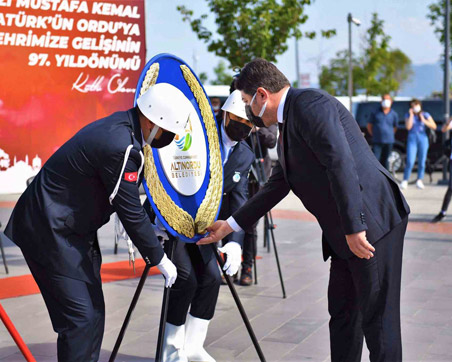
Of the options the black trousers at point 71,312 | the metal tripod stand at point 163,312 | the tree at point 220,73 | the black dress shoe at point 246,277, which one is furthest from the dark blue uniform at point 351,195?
the tree at point 220,73

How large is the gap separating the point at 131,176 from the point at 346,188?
0.99m

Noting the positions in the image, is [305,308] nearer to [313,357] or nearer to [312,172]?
[313,357]

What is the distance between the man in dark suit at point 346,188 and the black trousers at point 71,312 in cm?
115

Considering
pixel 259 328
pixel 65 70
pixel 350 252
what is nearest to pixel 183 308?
pixel 259 328

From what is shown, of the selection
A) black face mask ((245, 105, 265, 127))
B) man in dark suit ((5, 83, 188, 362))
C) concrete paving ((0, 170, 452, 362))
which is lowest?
concrete paving ((0, 170, 452, 362))

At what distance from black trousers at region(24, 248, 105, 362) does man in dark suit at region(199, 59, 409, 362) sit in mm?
1152

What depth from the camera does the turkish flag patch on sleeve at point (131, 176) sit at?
11.7 feet

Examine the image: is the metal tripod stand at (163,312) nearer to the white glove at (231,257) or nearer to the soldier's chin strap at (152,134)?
the white glove at (231,257)

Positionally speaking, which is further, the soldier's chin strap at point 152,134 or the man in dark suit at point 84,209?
the soldier's chin strap at point 152,134

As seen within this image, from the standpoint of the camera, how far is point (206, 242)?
4.44 metres

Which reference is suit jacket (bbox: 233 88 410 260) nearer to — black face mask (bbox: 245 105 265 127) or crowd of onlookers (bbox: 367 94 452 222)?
black face mask (bbox: 245 105 265 127)

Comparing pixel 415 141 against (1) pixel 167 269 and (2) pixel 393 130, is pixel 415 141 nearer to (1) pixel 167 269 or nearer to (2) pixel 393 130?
(2) pixel 393 130
